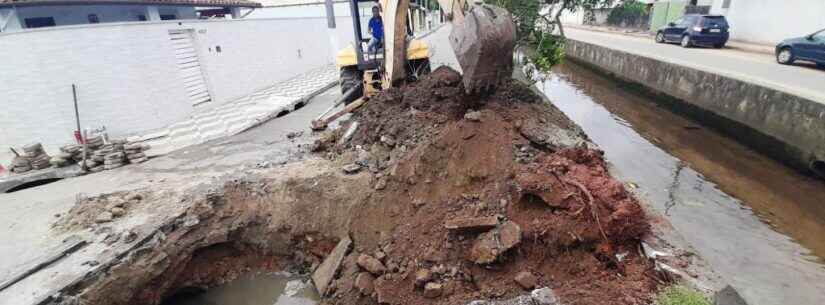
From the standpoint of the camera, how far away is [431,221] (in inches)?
179

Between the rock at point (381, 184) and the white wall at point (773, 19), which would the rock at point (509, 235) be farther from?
the white wall at point (773, 19)

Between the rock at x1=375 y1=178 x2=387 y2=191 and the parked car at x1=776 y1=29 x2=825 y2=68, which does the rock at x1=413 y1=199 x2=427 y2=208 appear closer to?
the rock at x1=375 y1=178 x2=387 y2=191

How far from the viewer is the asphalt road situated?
29.6 feet

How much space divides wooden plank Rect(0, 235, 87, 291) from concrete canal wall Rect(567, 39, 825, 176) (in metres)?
12.2

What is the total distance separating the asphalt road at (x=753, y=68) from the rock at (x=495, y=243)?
8.17 metres

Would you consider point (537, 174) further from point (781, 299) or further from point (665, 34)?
point (665, 34)

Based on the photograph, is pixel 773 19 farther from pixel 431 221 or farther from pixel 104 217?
pixel 104 217

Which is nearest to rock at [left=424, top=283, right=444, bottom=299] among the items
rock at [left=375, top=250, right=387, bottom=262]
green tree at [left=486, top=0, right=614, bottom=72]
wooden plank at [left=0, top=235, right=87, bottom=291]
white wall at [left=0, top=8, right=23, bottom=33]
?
rock at [left=375, top=250, right=387, bottom=262]

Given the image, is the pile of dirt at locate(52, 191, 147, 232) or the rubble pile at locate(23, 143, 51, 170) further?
the rubble pile at locate(23, 143, 51, 170)

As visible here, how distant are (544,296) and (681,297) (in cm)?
115

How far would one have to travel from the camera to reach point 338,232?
17.0 feet

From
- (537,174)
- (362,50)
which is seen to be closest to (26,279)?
(537,174)

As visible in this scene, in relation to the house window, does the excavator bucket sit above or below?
below

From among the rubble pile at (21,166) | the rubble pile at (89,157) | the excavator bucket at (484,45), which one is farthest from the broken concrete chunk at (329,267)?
the rubble pile at (21,166)
